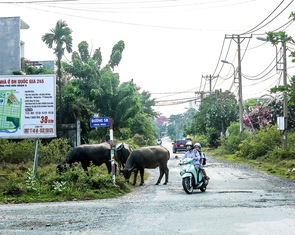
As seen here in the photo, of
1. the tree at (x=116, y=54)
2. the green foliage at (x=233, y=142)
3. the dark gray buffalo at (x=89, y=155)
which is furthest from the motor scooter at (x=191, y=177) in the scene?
the tree at (x=116, y=54)

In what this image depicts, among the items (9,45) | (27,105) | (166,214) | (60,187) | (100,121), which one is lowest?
(166,214)

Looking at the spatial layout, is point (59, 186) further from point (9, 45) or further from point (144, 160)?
point (9, 45)

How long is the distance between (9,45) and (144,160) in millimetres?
20511

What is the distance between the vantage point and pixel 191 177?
1691 centimetres

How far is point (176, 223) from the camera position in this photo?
10.1 m

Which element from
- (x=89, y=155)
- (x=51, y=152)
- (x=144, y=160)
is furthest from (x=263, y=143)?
(x=89, y=155)

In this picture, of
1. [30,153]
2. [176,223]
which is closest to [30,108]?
[30,153]

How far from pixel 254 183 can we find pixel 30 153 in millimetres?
9450

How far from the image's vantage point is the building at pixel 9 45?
36.8 m

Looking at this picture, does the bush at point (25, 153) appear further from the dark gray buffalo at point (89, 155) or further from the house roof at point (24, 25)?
the house roof at point (24, 25)

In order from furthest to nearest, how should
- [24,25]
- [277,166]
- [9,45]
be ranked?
[24,25]
[9,45]
[277,166]

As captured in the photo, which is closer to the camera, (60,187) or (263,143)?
(60,187)

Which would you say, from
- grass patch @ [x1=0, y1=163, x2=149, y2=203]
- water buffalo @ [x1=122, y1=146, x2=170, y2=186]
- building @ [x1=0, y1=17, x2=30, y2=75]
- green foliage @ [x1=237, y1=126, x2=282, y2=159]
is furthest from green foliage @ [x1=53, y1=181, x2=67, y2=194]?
building @ [x1=0, y1=17, x2=30, y2=75]

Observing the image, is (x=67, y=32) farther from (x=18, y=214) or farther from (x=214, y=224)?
(x=214, y=224)
